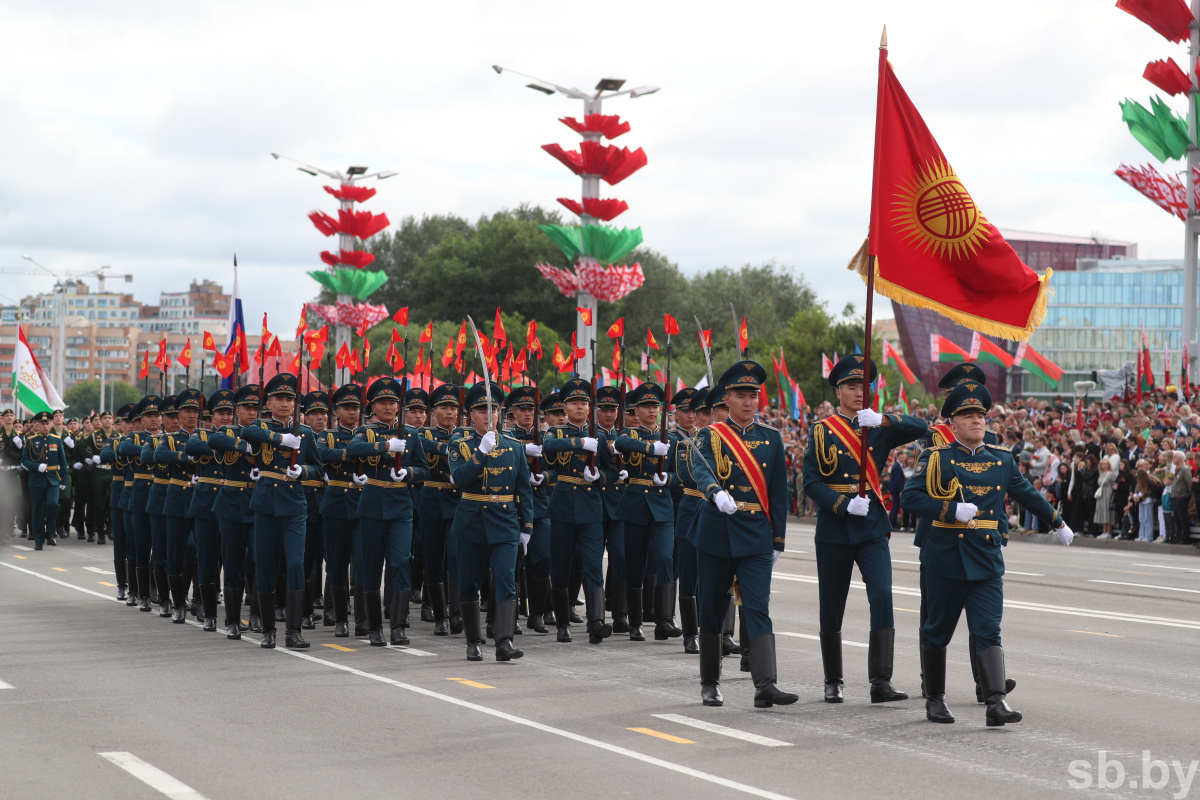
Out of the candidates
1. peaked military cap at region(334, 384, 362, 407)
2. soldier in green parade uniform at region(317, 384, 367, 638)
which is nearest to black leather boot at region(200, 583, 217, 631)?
soldier in green parade uniform at region(317, 384, 367, 638)

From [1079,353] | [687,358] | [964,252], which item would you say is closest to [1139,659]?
[964,252]

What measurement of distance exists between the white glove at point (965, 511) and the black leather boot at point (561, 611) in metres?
4.56

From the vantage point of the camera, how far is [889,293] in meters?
9.99

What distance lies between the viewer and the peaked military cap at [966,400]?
8.29 meters

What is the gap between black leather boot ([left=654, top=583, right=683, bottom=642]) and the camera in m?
11.8

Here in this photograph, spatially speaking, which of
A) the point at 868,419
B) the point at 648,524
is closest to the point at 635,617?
the point at 648,524

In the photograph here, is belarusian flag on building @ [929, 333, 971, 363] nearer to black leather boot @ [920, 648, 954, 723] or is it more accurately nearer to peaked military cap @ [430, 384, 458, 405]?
peaked military cap @ [430, 384, 458, 405]

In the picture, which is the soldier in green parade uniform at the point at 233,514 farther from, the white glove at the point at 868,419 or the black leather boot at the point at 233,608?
the white glove at the point at 868,419

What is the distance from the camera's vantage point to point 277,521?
11695 mm

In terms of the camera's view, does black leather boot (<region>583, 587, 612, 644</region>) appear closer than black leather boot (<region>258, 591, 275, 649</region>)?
No

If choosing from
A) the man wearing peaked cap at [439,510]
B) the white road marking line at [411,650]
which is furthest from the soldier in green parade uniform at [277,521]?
the man wearing peaked cap at [439,510]

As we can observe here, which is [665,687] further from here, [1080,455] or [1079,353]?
[1079,353]

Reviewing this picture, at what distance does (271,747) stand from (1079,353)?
12689 cm

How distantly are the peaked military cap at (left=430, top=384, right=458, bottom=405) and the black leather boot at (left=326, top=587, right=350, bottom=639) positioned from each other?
1.83 meters
